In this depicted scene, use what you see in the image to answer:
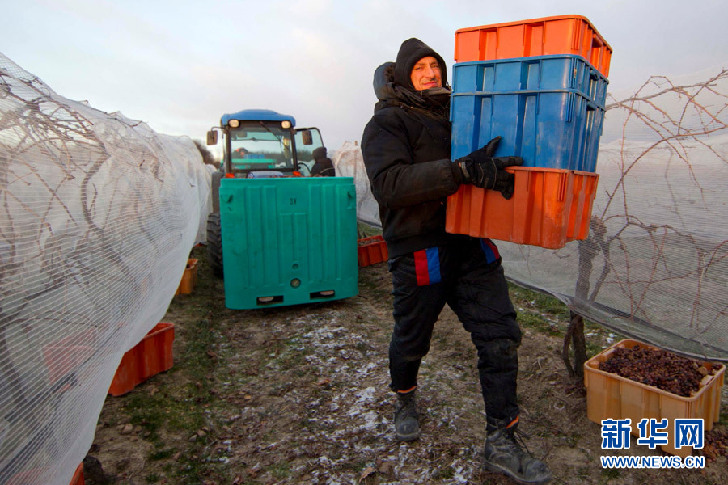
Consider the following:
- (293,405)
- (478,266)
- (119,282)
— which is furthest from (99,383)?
(478,266)

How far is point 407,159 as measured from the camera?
7.01ft

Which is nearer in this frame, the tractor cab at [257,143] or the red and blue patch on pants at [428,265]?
the red and blue patch on pants at [428,265]

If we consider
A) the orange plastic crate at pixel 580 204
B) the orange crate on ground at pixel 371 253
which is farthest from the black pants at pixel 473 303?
the orange crate on ground at pixel 371 253

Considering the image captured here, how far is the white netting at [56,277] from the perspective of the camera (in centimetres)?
132

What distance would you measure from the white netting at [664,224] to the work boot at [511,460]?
3.39ft

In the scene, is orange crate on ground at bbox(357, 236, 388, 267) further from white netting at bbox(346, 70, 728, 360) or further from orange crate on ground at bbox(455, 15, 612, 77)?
orange crate on ground at bbox(455, 15, 612, 77)

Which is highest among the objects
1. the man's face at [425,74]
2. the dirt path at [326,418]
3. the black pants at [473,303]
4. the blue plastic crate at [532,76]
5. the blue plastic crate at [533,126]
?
the man's face at [425,74]

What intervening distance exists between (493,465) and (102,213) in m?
2.21

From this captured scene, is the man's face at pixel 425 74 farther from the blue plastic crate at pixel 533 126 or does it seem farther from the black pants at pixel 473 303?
the black pants at pixel 473 303

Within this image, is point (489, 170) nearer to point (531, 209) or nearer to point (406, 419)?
point (531, 209)

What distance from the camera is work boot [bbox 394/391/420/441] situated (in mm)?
2533

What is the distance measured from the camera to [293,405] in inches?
121

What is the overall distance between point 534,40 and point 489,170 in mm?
564

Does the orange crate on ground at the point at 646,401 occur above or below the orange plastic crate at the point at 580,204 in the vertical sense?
below
